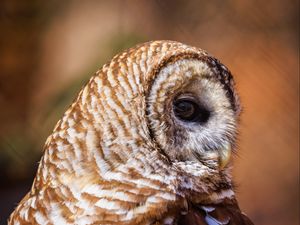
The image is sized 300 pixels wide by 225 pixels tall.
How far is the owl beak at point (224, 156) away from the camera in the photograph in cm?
276

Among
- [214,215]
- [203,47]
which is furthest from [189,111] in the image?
[203,47]

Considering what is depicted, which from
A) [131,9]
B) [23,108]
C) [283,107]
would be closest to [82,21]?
[131,9]

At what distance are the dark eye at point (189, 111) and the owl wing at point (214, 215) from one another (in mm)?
329

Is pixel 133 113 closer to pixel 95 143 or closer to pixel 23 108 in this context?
pixel 95 143

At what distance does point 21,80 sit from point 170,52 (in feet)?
14.6

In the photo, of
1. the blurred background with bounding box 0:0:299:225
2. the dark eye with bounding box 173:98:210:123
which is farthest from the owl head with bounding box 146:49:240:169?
the blurred background with bounding box 0:0:299:225

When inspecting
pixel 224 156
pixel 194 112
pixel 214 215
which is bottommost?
pixel 214 215

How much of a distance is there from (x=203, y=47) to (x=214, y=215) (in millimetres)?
3873

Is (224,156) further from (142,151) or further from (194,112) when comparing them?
(142,151)

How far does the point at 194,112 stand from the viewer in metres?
2.65

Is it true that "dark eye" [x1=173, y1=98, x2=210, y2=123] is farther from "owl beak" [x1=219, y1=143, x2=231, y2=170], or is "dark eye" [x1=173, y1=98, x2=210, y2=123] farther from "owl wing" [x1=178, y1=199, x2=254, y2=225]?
"owl wing" [x1=178, y1=199, x2=254, y2=225]

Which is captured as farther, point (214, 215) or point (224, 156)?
point (224, 156)

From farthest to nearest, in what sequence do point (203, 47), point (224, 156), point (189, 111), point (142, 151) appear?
point (203, 47)
point (224, 156)
point (189, 111)
point (142, 151)

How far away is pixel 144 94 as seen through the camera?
2.53 metres
